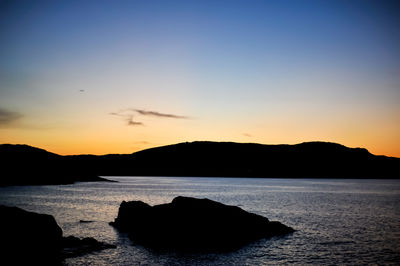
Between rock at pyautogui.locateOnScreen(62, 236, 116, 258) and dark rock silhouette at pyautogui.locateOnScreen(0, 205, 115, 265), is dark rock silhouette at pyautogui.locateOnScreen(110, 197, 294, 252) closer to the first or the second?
rock at pyautogui.locateOnScreen(62, 236, 116, 258)

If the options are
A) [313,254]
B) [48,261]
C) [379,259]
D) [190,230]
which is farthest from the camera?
[190,230]

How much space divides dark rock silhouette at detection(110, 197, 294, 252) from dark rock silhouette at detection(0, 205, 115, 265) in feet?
28.3

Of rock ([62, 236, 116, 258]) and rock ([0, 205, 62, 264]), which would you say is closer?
rock ([0, 205, 62, 264])

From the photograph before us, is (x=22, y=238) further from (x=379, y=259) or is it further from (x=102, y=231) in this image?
(x=379, y=259)

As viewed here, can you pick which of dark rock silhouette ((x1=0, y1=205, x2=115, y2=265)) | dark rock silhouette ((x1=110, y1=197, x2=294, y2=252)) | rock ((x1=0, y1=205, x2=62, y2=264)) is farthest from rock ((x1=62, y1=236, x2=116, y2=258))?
dark rock silhouette ((x1=110, y1=197, x2=294, y2=252))

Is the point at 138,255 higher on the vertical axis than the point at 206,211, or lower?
lower

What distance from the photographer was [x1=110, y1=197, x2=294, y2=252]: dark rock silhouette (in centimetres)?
3725

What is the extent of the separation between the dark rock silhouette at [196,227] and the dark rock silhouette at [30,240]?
8620mm

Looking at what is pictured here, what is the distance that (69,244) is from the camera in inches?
1351

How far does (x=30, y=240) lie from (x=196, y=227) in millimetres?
17896

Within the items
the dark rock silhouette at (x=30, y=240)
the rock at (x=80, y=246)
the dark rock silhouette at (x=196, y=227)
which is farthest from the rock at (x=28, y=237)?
the dark rock silhouette at (x=196, y=227)

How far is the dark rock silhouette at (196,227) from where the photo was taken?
37250mm

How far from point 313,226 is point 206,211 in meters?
18.8

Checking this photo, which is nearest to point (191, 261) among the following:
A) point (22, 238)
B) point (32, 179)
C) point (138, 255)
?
point (138, 255)
